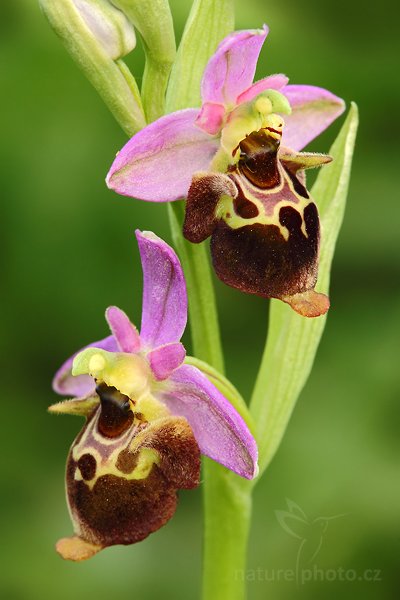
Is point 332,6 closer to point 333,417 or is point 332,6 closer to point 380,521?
point 333,417

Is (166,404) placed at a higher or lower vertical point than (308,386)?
higher

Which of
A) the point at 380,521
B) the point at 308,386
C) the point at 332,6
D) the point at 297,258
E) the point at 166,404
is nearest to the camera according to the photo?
the point at 297,258

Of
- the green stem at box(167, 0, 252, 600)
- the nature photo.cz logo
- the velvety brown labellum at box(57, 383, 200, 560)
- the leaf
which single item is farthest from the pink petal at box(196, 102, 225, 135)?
the nature photo.cz logo

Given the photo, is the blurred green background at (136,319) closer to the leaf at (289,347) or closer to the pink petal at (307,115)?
the leaf at (289,347)

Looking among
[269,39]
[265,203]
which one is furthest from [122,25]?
[269,39]

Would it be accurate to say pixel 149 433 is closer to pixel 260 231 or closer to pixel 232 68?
pixel 260 231

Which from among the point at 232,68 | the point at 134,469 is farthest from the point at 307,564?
the point at 232,68

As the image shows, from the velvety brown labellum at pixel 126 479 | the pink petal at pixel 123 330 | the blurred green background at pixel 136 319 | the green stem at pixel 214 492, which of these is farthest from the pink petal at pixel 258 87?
the blurred green background at pixel 136 319
